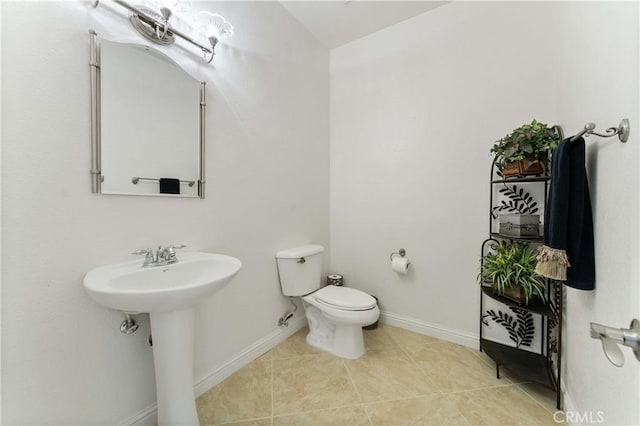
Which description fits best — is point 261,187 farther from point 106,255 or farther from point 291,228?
point 106,255

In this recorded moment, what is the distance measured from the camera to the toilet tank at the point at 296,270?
1.85 metres

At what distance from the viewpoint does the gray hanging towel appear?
0.93 metres

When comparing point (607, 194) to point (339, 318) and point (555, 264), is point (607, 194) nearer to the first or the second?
point (555, 264)

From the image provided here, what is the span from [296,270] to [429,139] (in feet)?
4.71

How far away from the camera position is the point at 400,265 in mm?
1963

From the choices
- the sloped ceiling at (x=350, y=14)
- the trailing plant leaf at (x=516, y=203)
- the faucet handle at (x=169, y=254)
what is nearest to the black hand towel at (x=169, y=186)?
the faucet handle at (x=169, y=254)

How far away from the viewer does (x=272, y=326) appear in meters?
1.85

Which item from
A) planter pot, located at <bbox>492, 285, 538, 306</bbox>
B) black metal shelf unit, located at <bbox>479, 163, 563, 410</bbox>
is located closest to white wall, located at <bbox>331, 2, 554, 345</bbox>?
black metal shelf unit, located at <bbox>479, 163, 563, 410</bbox>

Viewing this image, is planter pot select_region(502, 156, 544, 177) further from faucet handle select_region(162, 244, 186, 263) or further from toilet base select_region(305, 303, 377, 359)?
faucet handle select_region(162, 244, 186, 263)

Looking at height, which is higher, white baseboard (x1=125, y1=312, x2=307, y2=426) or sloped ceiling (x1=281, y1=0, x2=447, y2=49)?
sloped ceiling (x1=281, y1=0, x2=447, y2=49)

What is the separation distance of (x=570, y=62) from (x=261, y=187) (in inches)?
71.8

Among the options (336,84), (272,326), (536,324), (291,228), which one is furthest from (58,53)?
(536,324)

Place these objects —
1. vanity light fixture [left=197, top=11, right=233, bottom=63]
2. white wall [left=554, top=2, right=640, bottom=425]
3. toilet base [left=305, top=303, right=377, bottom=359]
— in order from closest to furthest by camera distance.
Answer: white wall [left=554, top=2, right=640, bottom=425]
vanity light fixture [left=197, top=11, right=233, bottom=63]
toilet base [left=305, top=303, right=377, bottom=359]

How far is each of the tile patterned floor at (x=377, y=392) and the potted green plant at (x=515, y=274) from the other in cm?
53
